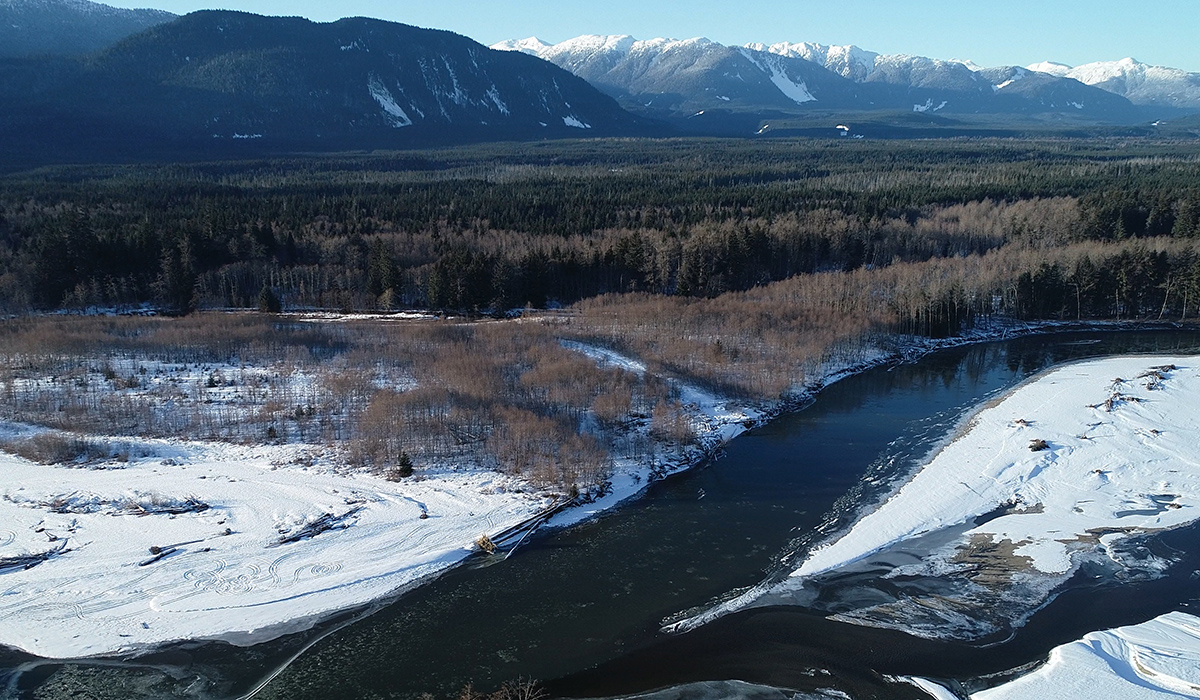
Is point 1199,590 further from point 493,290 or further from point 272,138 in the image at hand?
point 272,138

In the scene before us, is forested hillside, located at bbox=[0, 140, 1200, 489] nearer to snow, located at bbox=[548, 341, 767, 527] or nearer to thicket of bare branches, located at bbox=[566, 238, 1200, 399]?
thicket of bare branches, located at bbox=[566, 238, 1200, 399]

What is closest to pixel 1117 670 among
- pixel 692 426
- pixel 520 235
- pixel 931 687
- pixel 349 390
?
pixel 931 687

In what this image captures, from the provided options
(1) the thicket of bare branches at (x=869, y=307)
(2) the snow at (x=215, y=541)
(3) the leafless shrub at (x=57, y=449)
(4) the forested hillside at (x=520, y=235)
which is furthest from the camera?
(4) the forested hillside at (x=520, y=235)

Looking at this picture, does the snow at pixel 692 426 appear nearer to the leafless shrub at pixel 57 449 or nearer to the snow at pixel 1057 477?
the snow at pixel 1057 477

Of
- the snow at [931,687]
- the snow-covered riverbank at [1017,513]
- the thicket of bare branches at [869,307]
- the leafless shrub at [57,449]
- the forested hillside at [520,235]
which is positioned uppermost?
the forested hillside at [520,235]

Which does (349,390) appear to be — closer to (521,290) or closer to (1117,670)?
(521,290)

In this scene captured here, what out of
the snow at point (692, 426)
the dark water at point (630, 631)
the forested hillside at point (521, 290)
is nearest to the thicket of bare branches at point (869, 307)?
the forested hillside at point (521, 290)

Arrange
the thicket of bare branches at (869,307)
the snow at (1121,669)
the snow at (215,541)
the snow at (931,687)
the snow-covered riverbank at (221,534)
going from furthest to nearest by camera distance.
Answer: the thicket of bare branches at (869,307)
the snow-covered riverbank at (221,534)
the snow at (215,541)
the snow at (931,687)
the snow at (1121,669)
